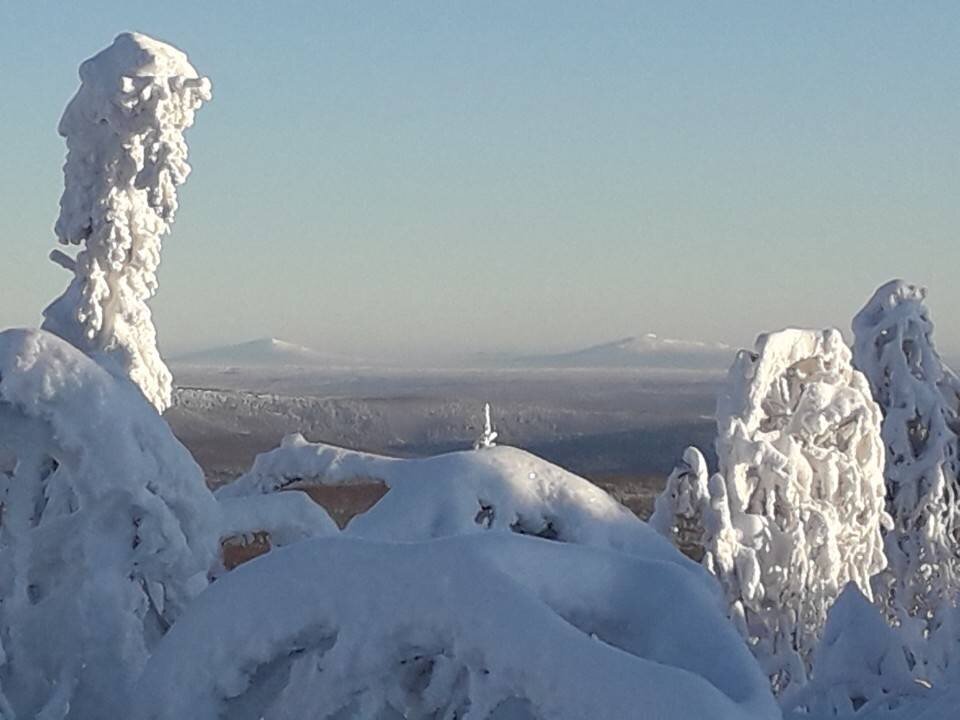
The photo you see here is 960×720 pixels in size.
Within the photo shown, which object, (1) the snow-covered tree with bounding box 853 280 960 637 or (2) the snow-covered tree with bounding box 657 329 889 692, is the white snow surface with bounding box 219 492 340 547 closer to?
(2) the snow-covered tree with bounding box 657 329 889 692

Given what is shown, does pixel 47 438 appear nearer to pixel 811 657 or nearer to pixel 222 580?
pixel 222 580

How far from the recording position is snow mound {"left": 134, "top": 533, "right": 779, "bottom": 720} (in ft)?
10.5

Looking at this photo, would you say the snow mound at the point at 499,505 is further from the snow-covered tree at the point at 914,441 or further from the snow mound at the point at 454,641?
the snow-covered tree at the point at 914,441

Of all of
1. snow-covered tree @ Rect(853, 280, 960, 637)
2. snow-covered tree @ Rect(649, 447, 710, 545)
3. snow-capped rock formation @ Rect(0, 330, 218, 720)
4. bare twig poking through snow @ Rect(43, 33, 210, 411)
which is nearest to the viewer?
snow-capped rock formation @ Rect(0, 330, 218, 720)

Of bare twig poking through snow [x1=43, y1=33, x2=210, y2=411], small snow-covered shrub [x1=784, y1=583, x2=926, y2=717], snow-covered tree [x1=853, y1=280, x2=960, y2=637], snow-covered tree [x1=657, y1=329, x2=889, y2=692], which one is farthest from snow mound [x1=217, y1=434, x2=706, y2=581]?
snow-covered tree [x1=853, y1=280, x2=960, y2=637]

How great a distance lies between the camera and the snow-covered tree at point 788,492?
11.4 metres

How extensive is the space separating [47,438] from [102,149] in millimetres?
5330

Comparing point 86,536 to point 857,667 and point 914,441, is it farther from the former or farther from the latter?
point 914,441

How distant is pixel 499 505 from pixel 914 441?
814cm

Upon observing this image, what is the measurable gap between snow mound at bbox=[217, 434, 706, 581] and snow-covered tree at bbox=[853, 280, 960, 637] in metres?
7.33

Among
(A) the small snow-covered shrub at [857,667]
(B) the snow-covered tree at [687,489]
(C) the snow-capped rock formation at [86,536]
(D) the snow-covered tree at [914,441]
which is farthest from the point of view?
(D) the snow-covered tree at [914,441]

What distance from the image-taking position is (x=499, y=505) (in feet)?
22.7

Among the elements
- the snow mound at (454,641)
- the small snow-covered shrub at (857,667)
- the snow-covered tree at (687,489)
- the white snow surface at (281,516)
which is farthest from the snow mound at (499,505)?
the snow-covered tree at (687,489)

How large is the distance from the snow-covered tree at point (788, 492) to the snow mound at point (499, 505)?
4379mm
